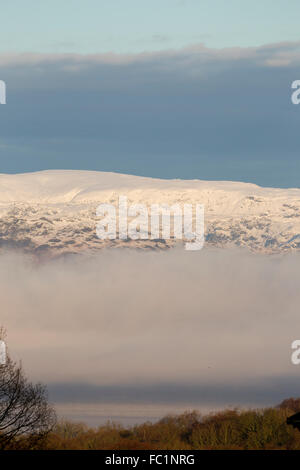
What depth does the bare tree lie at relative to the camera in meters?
155

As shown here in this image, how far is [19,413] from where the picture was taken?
166 m

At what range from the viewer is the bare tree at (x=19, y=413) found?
155250mm

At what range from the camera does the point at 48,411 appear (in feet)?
607
